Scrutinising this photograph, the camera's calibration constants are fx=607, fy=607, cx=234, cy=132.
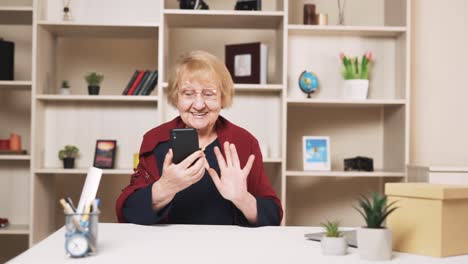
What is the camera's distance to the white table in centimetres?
135

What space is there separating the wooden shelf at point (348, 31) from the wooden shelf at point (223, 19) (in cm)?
13

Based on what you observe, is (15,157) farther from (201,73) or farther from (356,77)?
(356,77)

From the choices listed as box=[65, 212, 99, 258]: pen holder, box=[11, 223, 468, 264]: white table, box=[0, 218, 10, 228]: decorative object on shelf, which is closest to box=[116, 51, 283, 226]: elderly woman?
box=[11, 223, 468, 264]: white table

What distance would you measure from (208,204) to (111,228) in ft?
1.41

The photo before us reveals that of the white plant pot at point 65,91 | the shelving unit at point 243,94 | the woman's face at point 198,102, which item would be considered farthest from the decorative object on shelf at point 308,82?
the woman's face at point 198,102

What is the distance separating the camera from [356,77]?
355 cm

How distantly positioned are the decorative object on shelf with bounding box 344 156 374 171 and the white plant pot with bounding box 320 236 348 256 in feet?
7.40

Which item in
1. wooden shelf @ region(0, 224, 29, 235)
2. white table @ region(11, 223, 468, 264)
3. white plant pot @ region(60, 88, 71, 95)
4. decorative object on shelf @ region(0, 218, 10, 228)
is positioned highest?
white plant pot @ region(60, 88, 71, 95)

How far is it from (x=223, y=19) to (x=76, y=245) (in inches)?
94.7

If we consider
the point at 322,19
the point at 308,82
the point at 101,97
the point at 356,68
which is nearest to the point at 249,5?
the point at 322,19

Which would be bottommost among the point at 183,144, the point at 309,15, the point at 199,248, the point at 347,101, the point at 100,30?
the point at 199,248

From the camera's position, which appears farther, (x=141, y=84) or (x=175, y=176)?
(x=141, y=84)

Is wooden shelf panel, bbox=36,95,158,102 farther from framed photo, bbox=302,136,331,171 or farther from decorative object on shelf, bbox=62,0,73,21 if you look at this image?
framed photo, bbox=302,136,331,171

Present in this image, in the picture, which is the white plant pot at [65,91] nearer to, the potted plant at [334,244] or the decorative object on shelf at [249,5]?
the decorative object on shelf at [249,5]
